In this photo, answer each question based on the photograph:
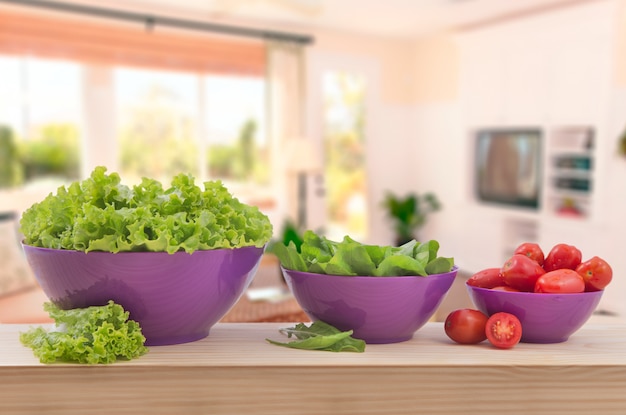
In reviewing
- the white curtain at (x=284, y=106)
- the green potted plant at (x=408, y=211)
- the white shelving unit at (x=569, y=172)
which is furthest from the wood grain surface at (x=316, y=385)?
the green potted plant at (x=408, y=211)

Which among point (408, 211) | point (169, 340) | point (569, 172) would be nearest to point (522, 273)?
point (169, 340)

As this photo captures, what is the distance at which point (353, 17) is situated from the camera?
22.3ft

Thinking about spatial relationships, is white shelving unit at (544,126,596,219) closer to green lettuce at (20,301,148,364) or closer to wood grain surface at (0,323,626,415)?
wood grain surface at (0,323,626,415)

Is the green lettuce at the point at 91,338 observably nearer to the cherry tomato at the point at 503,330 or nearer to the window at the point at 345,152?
the cherry tomato at the point at 503,330

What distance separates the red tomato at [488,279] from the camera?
1260 millimetres

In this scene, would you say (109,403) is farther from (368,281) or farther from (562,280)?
(562,280)

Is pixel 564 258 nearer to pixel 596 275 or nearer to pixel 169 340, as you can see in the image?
pixel 596 275

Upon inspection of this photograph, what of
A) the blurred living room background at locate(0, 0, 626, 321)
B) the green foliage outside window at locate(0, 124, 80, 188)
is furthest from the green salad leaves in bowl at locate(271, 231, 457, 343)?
the green foliage outside window at locate(0, 124, 80, 188)

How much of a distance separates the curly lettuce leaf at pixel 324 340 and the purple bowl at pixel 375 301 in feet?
0.09

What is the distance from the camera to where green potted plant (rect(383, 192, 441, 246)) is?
297 inches

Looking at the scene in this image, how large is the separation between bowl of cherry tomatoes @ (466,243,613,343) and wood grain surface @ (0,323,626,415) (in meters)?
0.11

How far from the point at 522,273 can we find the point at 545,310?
81 mm

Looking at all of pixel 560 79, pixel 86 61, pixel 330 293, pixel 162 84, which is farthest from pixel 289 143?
pixel 330 293

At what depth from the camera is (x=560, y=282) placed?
118 cm
